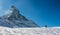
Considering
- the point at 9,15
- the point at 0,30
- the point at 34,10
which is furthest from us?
the point at 34,10

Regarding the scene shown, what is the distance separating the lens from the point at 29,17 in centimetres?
298

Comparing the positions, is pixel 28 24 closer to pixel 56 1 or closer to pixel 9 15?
pixel 9 15

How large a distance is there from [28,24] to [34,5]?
18.0 inches

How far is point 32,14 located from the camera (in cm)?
299

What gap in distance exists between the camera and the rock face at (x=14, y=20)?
106 inches

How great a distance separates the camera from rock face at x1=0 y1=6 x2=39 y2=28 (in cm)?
268

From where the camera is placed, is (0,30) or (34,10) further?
(34,10)

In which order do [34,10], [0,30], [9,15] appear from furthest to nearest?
[34,10] < [9,15] < [0,30]

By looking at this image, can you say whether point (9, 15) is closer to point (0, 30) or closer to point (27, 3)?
point (27, 3)

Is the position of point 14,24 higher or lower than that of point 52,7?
lower

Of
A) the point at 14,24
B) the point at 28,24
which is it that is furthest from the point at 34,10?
the point at 14,24

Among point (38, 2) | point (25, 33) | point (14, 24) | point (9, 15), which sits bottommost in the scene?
point (25, 33)

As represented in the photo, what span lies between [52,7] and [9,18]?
0.95 metres

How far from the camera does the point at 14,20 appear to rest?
Answer: 9.05 feet
